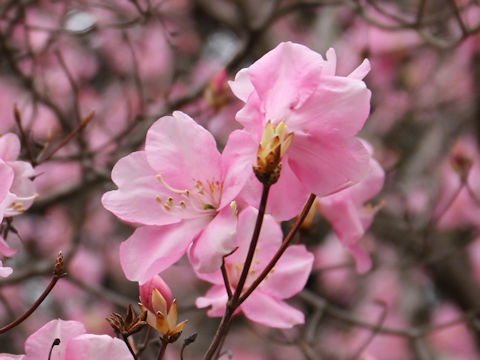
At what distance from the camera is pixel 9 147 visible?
0.91 metres

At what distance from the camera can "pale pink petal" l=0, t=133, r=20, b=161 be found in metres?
0.90

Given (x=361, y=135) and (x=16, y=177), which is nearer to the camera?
(x=16, y=177)

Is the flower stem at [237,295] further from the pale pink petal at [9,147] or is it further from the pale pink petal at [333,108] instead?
the pale pink petal at [9,147]

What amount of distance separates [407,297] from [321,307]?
1595mm

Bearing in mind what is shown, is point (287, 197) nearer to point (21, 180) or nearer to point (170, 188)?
point (170, 188)

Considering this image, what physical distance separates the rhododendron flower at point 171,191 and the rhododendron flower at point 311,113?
0.05 m

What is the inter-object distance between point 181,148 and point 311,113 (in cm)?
16

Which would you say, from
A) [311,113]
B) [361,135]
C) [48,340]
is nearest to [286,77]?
[311,113]

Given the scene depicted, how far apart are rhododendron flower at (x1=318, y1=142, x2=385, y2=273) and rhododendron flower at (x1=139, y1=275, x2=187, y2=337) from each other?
1.06ft

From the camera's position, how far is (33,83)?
4.98 ft

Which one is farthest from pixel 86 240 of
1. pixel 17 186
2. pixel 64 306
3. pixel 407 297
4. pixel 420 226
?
pixel 17 186

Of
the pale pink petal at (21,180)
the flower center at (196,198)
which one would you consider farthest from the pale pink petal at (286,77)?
the pale pink petal at (21,180)

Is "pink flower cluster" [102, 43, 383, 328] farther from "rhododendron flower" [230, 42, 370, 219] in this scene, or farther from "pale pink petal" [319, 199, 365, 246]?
"pale pink petal" [319, 199, 365, 246]

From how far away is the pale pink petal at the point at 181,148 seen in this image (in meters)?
0.84
